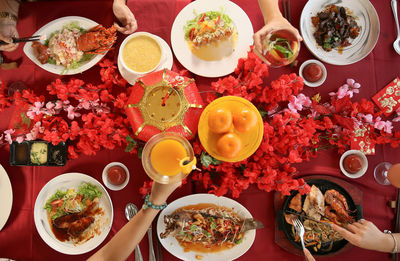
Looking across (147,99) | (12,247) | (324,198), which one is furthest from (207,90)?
(12,247)

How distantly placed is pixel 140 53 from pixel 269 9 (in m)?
0.73

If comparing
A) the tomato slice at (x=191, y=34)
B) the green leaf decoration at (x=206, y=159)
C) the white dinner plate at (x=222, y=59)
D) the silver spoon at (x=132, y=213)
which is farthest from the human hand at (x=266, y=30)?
the silver spoon at (x=132, y=213)

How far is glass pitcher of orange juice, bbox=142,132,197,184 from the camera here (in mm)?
1096

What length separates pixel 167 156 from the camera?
1.11m

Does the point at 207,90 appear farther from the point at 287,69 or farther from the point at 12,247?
the point at 12,247

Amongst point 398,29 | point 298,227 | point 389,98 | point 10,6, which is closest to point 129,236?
point 298,227

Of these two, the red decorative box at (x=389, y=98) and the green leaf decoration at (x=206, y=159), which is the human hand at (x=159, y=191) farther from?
the red decorative box at (x=389, y=98)

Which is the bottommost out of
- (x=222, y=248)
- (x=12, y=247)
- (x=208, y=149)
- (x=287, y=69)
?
(x=12, y=247)

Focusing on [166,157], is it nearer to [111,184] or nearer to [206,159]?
[206,159]

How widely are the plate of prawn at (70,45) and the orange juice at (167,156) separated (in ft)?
2.33

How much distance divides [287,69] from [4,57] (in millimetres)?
1730

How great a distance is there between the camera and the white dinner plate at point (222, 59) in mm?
1453

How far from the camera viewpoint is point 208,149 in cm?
111

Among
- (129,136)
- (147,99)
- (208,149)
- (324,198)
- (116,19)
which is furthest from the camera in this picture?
(116,19)
